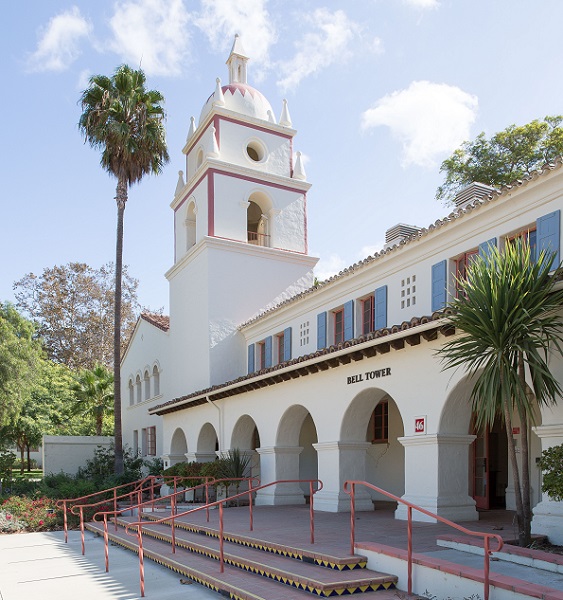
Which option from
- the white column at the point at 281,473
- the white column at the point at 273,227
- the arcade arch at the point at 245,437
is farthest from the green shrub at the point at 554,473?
the white column at the point at 273,227

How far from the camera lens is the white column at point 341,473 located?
14.6 m

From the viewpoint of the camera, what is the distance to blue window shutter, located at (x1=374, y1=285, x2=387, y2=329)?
15.9 meters

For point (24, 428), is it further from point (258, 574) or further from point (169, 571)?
point (258, 574)

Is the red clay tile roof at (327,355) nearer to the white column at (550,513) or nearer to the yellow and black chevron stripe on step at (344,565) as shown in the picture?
the white column at (550,513)

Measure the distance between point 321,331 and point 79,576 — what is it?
960 cm

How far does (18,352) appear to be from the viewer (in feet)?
91.6

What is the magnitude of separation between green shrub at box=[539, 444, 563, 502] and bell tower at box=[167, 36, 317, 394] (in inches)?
625

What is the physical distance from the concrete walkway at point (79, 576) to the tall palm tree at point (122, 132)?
10.7 metres

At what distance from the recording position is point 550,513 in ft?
29.8

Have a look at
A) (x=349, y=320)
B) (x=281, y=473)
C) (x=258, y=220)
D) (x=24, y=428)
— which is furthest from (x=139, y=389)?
(x=349, y=320)

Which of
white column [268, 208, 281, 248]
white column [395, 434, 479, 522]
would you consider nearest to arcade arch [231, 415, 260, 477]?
white column [268, 208, 281, 248]

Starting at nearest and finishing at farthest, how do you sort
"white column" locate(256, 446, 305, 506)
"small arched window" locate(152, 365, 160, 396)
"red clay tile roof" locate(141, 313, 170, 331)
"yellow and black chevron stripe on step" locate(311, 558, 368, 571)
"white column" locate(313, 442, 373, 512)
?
"yellow and black chevron stripe on step" locate(311, 558, 368, 571)
"white column" locate(313, 442, 373, 512)
"white column" locate(256, 446, 305, 506)
"red clay tile roof" locate(141, 313, 170, 331)
"small arched window" locate(152, 365, 160, 396)

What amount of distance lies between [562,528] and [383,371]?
5021 mm

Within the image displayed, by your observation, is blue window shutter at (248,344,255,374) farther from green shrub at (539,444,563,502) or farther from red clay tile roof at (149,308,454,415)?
green shrub at (539,444,563,502)
